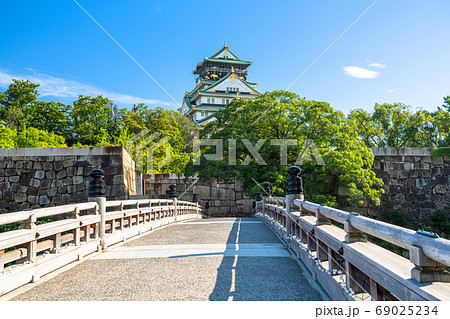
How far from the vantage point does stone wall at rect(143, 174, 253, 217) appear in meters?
22.6

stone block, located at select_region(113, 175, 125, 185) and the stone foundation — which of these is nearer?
stone block, located at select_region(113, 175, 125, 185)

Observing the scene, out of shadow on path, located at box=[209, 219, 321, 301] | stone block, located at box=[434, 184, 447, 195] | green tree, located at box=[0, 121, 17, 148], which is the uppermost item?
green tree, located at box=[0, 121, 17, 148]

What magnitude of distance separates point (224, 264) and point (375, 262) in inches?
116

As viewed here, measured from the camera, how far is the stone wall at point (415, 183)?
72.5 ft

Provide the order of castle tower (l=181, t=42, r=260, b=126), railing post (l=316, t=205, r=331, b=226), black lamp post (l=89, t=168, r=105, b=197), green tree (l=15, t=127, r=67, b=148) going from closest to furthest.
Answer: railing post (l=316, t=205, r=331, b=226) < black lamp post (l=89, t=168, r=105, b=197) < green tree (l=15, t=127, r=67, b=148) < castle tower (l=181, t=42, r=260, b=126)

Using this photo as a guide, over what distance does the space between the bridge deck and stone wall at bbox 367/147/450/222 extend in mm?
18226

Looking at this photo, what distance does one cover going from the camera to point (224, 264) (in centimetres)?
496

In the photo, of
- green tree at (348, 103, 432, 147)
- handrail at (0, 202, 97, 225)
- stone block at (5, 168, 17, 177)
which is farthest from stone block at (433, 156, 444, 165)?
stone block at (5, 168, 17, 177)

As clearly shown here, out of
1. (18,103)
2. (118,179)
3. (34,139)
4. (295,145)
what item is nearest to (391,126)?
(295,145)

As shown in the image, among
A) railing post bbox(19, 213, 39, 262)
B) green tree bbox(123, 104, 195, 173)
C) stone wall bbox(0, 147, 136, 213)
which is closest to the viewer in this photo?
railing post bbox(19, 213, 39, 262)
